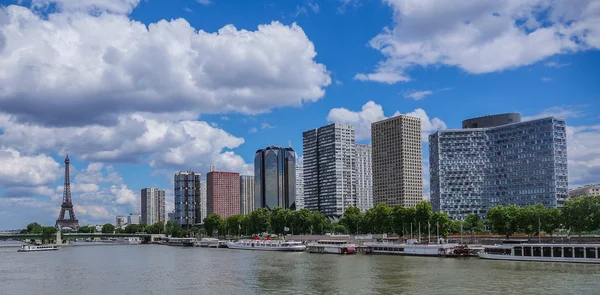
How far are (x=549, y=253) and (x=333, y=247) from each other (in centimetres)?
7235

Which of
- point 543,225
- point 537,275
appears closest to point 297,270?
point 537,275

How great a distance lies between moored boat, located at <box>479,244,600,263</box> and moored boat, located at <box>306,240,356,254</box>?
50.0 m


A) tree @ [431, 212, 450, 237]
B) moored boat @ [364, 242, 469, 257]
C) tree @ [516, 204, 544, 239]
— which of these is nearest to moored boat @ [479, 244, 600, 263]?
moored boat @ [364, 242, 469, 257]

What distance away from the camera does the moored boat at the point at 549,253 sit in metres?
112

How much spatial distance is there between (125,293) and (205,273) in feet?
99.8

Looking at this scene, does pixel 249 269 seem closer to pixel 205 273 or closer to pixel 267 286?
pixel 205 273

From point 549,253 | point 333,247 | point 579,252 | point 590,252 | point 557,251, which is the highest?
point 590,252

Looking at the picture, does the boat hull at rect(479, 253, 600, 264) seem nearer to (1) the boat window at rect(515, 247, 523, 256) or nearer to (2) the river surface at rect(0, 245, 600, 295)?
(1) the boat window at rect(515, 247, 523, 256)

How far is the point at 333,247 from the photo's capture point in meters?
178

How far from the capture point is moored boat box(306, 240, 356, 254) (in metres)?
173

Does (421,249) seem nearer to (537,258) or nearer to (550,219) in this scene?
(537,258)

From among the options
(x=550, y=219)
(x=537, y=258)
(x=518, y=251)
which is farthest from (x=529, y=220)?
(x=537, y=258)

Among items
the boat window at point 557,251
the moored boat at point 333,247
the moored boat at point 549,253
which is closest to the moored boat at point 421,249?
the moored boat at point 333,247

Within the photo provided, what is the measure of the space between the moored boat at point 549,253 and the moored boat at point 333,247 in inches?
1969
